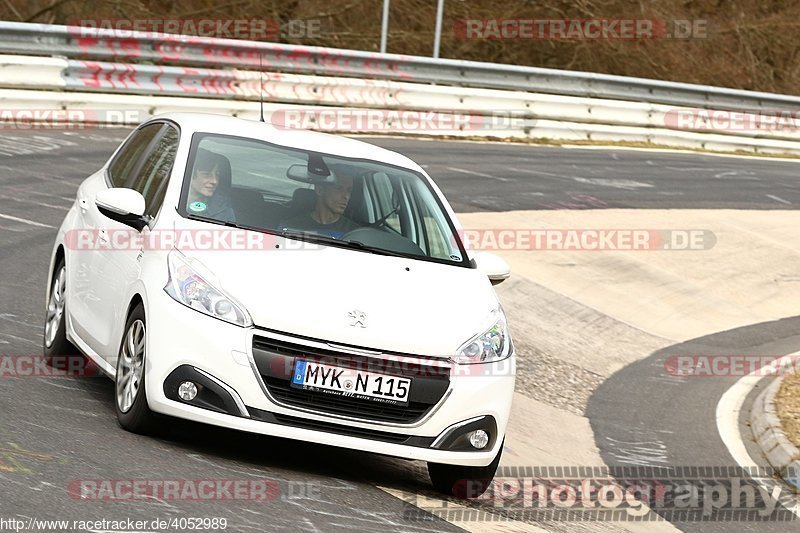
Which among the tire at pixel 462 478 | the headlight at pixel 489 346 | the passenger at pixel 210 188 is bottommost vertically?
the tire at pixel 462 478

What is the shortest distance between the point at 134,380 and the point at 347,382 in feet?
3.63

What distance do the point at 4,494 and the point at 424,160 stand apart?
14.9m

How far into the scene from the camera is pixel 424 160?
1978 centimetres

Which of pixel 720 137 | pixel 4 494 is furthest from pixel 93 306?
pixel 720 137

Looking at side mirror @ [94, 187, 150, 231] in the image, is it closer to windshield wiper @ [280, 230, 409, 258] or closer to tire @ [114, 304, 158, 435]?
tire @ [114, 304, 158, 435]

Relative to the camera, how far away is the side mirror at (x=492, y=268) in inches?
292

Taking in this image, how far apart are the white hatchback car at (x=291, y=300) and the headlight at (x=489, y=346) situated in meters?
0.01

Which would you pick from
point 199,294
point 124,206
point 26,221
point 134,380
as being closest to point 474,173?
point 26,221

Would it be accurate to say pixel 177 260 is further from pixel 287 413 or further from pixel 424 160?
pixel 424 160

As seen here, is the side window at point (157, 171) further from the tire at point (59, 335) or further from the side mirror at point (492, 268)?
the side mirror at point (492, 268)

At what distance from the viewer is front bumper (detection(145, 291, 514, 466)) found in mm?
6098

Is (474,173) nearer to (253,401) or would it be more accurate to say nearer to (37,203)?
(37,203)

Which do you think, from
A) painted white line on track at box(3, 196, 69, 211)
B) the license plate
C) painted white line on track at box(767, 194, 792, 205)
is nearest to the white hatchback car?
the license plate

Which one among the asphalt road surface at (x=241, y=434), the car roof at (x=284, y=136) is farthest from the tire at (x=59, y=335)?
the car roof at (x=284, y=136)
